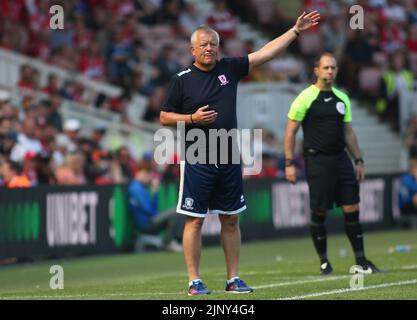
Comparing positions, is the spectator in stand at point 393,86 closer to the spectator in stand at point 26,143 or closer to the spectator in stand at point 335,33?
the spectator in stand at point 335,33

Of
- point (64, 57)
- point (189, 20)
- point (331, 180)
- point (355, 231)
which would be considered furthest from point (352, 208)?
point (189, 20)

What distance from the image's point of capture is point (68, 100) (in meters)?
24.2

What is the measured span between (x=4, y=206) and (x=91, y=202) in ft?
6.26

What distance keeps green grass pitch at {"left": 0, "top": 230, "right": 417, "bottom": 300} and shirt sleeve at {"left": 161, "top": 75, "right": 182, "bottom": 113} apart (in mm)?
1683

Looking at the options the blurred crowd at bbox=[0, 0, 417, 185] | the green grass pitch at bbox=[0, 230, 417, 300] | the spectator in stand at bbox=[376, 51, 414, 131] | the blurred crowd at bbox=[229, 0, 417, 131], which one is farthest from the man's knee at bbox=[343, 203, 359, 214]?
the spectator in stand at bbox=[376, 51, 414, 131]

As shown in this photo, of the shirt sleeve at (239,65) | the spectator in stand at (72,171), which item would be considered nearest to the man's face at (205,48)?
the shirt sleeve at (239,65)

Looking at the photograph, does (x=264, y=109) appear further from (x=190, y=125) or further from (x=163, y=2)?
(x=190, y=125)

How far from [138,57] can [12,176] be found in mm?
8544

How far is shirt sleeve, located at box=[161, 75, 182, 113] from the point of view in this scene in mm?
11398

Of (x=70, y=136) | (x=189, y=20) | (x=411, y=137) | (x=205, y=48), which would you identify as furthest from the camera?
(x=189, y=20)

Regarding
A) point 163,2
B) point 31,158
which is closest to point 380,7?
point 163,2

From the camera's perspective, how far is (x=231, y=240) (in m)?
11.6

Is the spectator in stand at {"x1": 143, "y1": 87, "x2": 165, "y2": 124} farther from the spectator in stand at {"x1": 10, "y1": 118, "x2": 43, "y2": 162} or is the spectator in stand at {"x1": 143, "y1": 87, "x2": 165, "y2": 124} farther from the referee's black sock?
the referee's black sock

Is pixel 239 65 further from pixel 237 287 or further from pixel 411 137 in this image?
pixel 411 137
